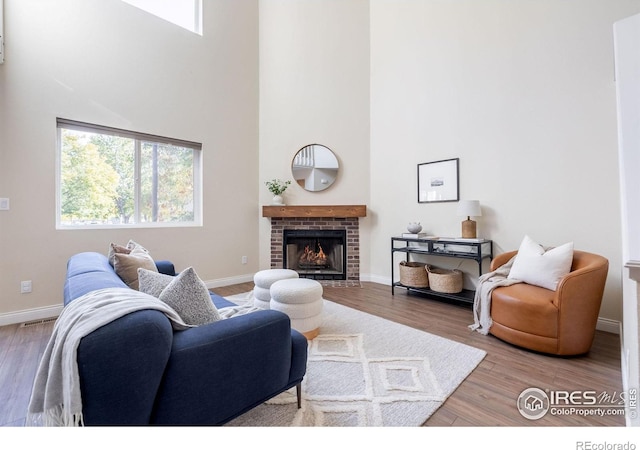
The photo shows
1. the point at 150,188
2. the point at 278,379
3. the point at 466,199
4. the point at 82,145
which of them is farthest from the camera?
the point at 150,188

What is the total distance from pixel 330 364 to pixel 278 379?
720 millimetres

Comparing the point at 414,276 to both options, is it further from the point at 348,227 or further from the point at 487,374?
the point at 487,374

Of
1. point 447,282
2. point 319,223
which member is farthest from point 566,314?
point 319,223

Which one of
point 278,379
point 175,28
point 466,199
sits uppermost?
point 175,28

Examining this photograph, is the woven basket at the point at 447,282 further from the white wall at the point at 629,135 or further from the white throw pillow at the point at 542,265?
the white wall at the point at 629,135

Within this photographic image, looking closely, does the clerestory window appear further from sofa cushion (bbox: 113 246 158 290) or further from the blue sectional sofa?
the blue sectional sofa

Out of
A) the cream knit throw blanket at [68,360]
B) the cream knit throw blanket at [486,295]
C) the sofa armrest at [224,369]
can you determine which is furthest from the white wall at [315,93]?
the cream knit throw blanket at [68,360]

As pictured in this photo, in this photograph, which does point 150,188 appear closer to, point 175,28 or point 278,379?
point 175,28

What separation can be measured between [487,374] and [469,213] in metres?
1.72

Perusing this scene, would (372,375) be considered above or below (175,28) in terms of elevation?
below

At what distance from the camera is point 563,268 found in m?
2.22

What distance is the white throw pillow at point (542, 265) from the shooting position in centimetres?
222

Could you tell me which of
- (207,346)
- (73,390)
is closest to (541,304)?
(207,346)

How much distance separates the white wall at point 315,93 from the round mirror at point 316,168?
9 cm
